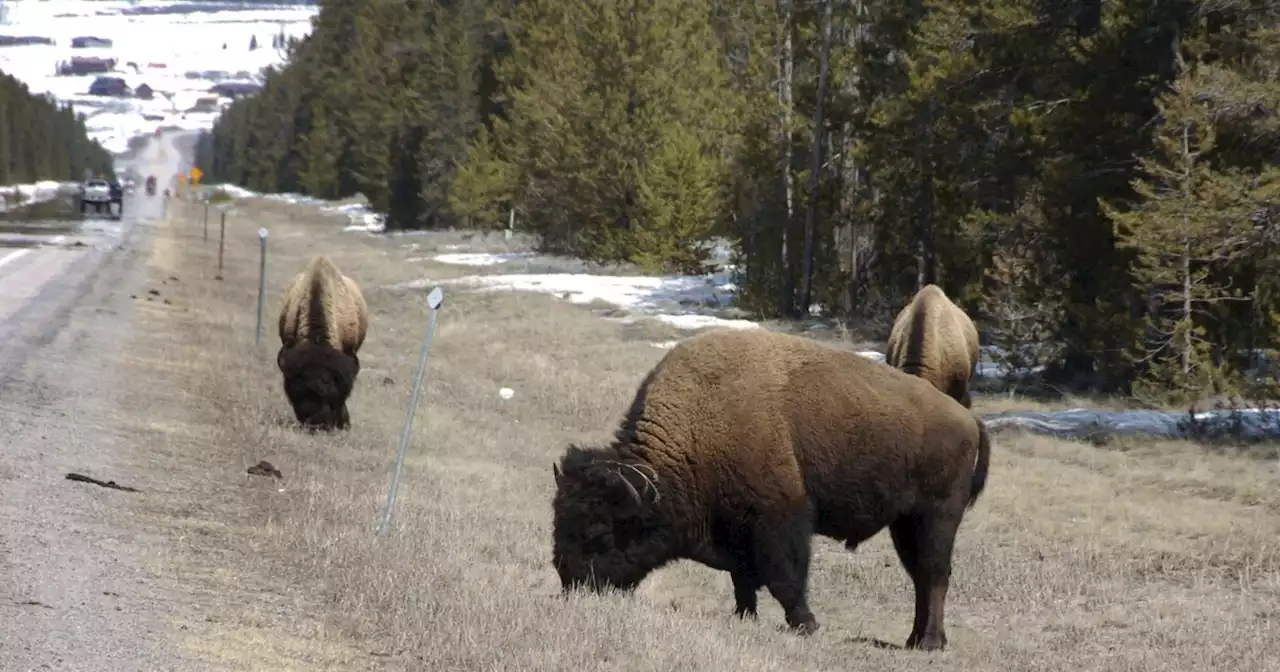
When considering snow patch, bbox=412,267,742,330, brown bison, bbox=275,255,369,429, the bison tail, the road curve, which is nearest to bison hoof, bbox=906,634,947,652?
the bison tail

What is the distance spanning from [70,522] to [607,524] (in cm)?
344

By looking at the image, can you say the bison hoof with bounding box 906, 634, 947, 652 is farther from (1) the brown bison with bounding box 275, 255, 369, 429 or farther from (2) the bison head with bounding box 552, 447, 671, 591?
(1) the brown bison with bounding box 275, 255, 369, 429

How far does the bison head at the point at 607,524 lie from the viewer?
920 cm

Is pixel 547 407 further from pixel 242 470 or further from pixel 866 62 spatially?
pixel 866 62

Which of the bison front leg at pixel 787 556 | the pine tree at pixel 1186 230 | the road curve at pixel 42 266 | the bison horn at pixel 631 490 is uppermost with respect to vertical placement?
the pine tree at pixel 1186 230

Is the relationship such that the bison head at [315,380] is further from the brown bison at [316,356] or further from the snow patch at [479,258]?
the snow patch at [479,258]

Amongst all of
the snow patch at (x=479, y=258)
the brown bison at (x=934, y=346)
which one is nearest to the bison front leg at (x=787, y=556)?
the brown bison at (x=934, y=346)

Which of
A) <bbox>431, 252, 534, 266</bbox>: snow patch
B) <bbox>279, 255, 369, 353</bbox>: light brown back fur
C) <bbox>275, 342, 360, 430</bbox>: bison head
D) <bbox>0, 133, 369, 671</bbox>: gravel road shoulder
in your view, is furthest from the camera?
<bbox>431, 252, 534, 266</bbox>: snow patch

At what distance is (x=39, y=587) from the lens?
7988 millimetres

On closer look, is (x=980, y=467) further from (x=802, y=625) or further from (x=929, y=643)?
(x=802, y=625)

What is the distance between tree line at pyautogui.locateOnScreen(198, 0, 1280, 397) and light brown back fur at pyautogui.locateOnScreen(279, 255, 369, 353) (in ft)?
29.7

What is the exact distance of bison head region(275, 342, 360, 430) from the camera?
16.8 metres

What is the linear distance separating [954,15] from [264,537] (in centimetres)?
1596

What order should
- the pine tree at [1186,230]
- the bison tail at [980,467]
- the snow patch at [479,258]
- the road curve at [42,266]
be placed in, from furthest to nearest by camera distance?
the snow patch at [479,258] → the road curve at [42,266] → the pine tree at [1186,230] → the bison tail at [980,467]
